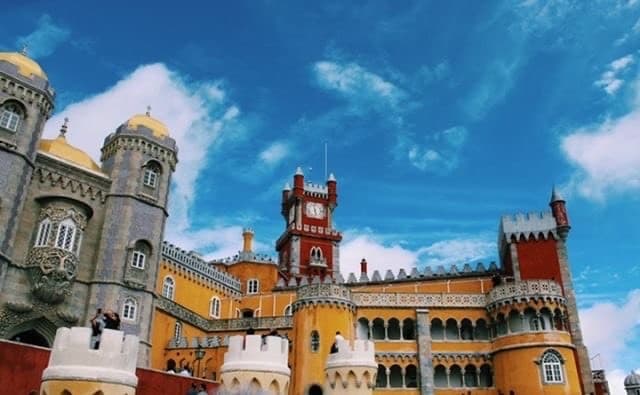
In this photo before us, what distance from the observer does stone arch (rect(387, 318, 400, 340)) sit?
42.3m

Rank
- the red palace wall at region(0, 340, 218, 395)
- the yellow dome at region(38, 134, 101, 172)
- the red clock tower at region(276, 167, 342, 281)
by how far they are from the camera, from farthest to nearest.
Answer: the red clock tower at region(276, 167, 342, 281), the yellow dome at region(38, 134, 101, 172), the red palace wall at region(0, 340, 218, 395)

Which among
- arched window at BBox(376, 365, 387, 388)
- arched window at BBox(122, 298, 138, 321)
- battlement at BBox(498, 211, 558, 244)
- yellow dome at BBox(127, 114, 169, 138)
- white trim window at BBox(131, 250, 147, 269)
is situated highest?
yellow dome at BBox(127, 114, 169, 138)

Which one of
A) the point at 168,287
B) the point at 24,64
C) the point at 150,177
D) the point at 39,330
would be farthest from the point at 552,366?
the point at 24,64

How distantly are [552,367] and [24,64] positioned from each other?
122 feet

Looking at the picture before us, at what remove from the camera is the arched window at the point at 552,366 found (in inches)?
1506

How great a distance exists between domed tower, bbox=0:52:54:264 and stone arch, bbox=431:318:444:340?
27.5 m

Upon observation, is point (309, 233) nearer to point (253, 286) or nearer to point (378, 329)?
point (253, 286)

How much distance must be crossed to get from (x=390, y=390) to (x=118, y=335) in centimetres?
2803

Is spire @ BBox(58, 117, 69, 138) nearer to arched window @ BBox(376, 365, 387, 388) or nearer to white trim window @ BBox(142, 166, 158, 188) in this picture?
white trim window @ BBox(142, 166, 158, 188)

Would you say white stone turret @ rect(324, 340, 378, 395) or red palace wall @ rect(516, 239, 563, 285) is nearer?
white stone turret @ rect(324, 340, 378, 395)

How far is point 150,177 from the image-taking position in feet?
128

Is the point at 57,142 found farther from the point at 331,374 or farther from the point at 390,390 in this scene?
the point at 390,390

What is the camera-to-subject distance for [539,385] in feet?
125

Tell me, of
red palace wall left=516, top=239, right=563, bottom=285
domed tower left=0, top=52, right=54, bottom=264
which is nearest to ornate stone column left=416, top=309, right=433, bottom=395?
red palace wall left=516, top=239, right=563, bottom=285
